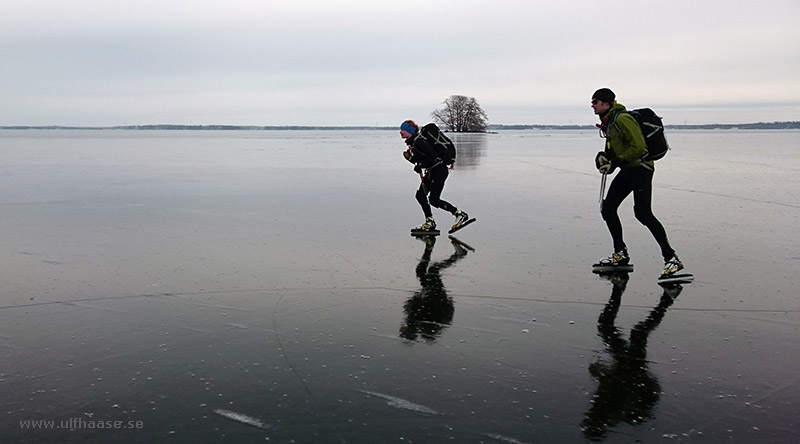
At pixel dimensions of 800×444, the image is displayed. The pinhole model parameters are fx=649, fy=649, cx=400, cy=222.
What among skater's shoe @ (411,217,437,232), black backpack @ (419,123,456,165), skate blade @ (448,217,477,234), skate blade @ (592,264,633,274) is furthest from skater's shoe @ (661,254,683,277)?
black backpack @ (419,123,456,165)


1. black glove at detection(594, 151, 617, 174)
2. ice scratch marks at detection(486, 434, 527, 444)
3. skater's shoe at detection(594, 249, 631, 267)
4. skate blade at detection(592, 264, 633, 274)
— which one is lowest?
ice scratch marks at detection(486, 434, 527, 444)

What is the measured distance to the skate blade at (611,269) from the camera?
633 centimetres

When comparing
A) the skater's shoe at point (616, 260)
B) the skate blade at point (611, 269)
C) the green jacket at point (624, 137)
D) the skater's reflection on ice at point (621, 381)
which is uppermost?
the green jacket at point (624, 137)

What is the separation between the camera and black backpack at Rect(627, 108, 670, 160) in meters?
6.24

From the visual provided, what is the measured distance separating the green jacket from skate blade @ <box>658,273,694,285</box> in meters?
1.09

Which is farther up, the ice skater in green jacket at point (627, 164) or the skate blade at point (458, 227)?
the ice skater in green jacket at point (627, 164)

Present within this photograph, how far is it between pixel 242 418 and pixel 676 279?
14.2 ft

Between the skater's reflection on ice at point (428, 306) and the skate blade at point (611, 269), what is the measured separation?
1.45 meters

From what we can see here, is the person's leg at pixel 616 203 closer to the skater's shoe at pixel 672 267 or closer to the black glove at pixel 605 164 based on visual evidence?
the black glove at pixel 605 164

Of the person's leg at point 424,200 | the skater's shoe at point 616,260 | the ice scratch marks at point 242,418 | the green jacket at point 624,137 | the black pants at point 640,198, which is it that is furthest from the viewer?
the person's leg at point 424,200

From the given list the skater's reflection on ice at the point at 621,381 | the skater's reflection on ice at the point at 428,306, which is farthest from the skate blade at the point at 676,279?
the skater's reflection on ice at the point at 428,306

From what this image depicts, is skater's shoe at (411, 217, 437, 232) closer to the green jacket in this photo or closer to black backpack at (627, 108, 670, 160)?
the green jacket

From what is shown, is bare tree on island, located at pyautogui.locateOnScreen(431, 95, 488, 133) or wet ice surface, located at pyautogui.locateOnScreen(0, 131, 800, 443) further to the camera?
bare tree on island, located at pyautogui.locateOnScreen(431, 95, 488, 133)

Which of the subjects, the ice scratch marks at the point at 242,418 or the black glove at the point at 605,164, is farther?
the black glove at the point at 605,164
